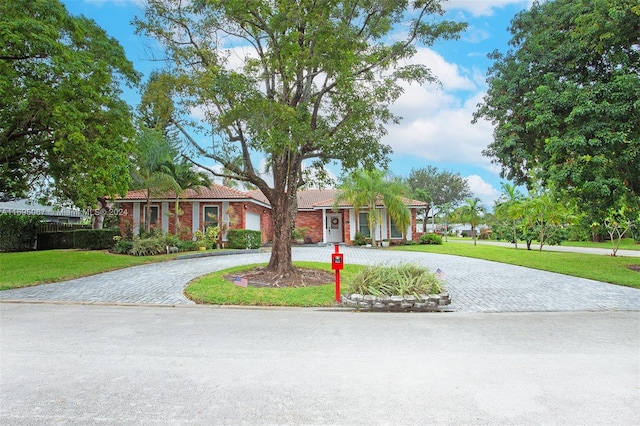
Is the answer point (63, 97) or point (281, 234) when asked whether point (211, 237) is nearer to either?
point (281, 234)

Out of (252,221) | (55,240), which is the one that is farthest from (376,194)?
(55,240)

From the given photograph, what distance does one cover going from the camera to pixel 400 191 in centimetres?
2306

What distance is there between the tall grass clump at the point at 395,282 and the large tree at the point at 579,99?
238 inches

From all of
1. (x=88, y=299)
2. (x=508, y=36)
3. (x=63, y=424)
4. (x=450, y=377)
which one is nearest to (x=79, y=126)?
(x=88, y=299)

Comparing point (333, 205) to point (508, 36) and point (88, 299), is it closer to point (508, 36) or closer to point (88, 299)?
point (508, 36)

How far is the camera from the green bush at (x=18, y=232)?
19516 millimetres

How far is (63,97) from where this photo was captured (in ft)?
33.5

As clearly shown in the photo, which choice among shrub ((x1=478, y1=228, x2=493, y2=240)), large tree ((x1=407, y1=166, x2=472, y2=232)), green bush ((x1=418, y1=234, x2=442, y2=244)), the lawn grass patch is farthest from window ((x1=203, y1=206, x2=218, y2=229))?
large tree ((x1=407, y1=166, x2=472, y2=232))

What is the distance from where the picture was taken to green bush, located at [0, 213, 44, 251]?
19.5 meters

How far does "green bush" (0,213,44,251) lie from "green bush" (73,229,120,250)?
3.46m

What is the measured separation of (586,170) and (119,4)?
14.0 m

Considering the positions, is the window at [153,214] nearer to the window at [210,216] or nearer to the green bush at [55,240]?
the window at [210,216]

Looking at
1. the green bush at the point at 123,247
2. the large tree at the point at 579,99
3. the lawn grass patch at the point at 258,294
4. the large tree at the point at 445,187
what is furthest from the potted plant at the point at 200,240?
the large tree at the point at 445,187

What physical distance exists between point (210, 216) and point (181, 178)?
10.1 feet
